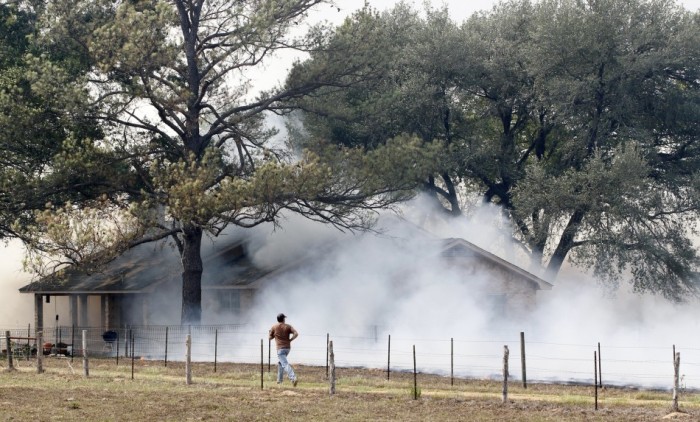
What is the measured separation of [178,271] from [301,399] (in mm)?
30376

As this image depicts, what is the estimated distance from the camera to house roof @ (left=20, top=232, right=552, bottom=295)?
2037 inches

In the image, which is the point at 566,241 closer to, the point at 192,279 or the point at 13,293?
the point at 192,279

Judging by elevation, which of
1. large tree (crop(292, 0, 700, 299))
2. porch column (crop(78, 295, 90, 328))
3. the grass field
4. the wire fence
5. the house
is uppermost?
large tree (crop(292, 0, 700, 299))

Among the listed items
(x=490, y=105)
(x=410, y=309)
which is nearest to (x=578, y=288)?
(x=490, y=105)

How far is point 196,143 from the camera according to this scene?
51.4 meters

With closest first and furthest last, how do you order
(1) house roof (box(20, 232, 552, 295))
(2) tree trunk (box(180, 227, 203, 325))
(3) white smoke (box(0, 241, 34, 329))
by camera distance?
(2) tree trunk (box(180, 227, 203, 325)) < (1) house roof (box(20, 232, 552, 295)) < (3) white smoke (box(0, 241, 34, 329))

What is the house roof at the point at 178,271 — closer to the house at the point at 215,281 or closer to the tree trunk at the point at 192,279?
the house at the point at 215,281

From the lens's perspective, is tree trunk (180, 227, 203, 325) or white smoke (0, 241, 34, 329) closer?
tree trunk (180, 227, 203, 325)

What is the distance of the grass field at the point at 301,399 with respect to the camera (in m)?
24.6

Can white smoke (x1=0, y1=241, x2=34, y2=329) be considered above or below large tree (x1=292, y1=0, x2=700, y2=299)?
below

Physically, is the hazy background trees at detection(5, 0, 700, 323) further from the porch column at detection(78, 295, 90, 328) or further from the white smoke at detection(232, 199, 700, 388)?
the porch column at detection(78, 295, 90, 328)

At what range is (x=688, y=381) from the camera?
3578cm

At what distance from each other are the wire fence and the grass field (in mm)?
4607


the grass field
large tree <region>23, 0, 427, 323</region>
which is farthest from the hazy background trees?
the grass field
